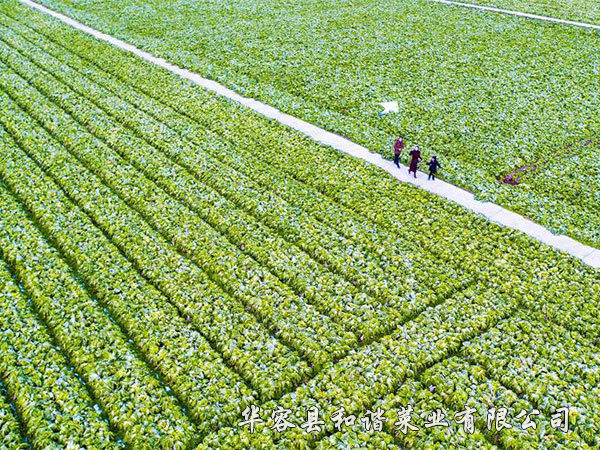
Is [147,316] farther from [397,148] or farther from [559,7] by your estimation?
[559,7]

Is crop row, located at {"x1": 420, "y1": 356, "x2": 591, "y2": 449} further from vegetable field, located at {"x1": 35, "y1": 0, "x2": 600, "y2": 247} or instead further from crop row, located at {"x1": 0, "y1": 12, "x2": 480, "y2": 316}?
vegetable field, located at {"x1": 35, "y1": 0, "x2": 600, "y2": 247}

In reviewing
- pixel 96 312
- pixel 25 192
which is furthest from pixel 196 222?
pixel 25 192

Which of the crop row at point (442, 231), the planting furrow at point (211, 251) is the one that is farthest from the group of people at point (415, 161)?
the planting furrow at point (211, 251)

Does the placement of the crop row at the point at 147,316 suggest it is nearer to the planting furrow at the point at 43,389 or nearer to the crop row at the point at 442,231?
the planting furrow at the point at 43,389

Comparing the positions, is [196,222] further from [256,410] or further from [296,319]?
[256,410]

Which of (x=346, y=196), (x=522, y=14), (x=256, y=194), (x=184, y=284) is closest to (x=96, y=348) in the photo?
(x=184, y=284)

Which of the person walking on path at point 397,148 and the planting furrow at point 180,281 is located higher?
the person walking on path at point 397,148
